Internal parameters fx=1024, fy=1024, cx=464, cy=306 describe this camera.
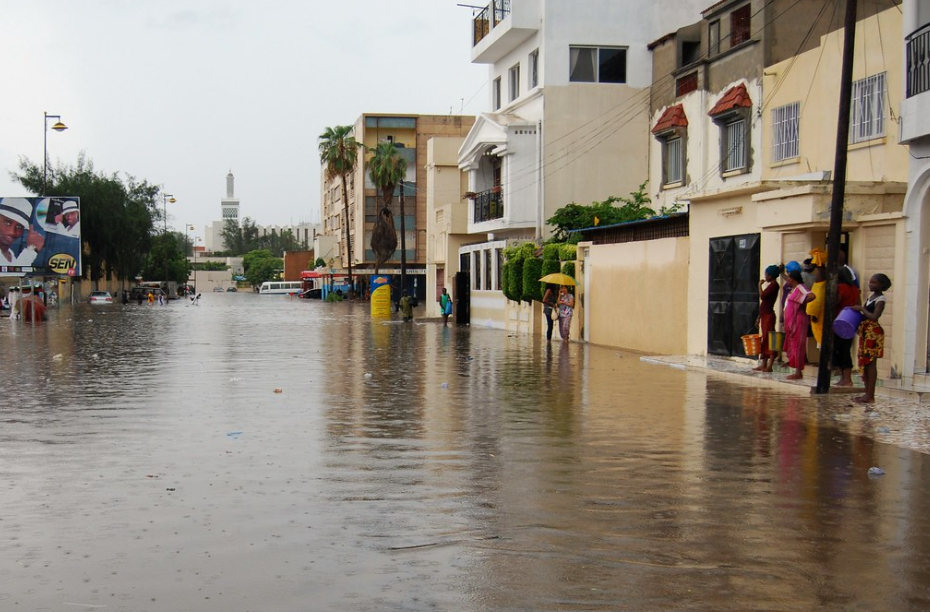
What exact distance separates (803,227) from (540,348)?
10986 mm

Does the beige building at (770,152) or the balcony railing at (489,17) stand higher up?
the balcony railing at (489,17)

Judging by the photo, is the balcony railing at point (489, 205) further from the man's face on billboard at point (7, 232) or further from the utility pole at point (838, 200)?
the man's face on billboard at point (7, 232)

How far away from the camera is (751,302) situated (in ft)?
65.9

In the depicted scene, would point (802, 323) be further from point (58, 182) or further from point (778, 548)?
point (58, 182)

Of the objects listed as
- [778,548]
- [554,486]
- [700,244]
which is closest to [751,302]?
[700,244]

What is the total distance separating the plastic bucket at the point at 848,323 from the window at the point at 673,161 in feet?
62.6

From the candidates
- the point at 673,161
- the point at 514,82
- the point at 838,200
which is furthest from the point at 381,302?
the point at 838,200

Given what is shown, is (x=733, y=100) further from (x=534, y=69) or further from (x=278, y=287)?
(x=278, y=287)

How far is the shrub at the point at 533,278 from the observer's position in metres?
33.4

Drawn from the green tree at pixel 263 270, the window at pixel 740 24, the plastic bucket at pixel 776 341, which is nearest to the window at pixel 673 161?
the window at pixel 740 24

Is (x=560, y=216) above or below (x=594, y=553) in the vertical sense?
above

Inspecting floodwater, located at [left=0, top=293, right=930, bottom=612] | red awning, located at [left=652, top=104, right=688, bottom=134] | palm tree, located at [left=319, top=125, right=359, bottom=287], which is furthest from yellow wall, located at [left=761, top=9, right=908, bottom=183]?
palm tree, located at [left=319, top=125, right=359, bottom=287]

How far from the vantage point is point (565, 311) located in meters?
29.8

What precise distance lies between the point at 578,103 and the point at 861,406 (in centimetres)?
2534
